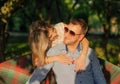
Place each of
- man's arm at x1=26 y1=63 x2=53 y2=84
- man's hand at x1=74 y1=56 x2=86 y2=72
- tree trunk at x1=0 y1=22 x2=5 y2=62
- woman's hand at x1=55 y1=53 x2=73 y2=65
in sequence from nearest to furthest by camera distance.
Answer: man's arm at x1=26 y1=63 x2=53 y2=84 < woman's hand at x1=55 y1=53 x2=73 y2=65 < man's hand at x1=74 y1=56 x2=86 y2=72 < tree trunk at x1=0 y1=22 x2=5 y2=62

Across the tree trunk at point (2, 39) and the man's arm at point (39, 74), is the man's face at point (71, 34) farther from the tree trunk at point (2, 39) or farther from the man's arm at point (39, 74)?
the tree trunk at point (2, 39)

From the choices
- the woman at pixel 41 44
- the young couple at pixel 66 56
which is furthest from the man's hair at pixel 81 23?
the woman at pixel 41 44

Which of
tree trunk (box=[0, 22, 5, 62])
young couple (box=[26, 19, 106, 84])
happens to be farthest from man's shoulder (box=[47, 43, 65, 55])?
tree trunk (box=[0, 22, 5, 62])

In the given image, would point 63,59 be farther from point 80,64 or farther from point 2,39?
point 2,39

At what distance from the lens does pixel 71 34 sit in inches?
202

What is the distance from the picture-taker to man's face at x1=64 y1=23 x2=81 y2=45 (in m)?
5.09

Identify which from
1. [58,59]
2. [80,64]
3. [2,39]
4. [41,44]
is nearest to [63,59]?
[58,59]

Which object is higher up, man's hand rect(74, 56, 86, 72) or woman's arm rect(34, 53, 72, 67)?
woman's arm rect(34, 53, 72, 67)

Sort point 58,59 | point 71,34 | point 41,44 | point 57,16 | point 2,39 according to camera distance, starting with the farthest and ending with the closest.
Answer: point 57,16 < point 2,39 < point 71,34 < point 58,59 < point 41,44

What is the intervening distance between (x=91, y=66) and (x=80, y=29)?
54 centimetres

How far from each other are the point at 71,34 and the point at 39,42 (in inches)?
18.6

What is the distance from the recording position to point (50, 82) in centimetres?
527

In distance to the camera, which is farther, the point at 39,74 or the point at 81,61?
the point at 81,61

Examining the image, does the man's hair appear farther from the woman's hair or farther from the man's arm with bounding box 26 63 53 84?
the man's arm with bounding box 26 63 53 84
